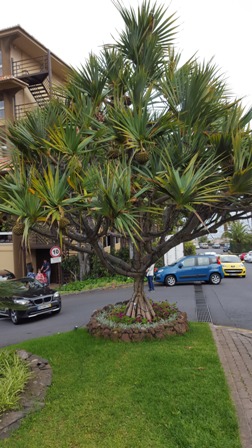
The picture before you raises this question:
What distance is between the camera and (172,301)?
42.8ft

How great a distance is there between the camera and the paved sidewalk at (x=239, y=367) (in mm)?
3898

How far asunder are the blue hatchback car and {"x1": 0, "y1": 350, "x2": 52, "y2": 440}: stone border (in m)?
12.0

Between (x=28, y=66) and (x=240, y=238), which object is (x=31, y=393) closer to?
(x=28, y=66)

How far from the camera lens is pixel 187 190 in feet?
16.0

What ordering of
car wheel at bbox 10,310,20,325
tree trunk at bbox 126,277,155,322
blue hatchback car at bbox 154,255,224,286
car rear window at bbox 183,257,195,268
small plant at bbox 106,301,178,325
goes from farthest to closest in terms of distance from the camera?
1. car rear window at bbox 183,257,195,268
2. blue hatchback car at bbox 154,255,224,286
3. car wheel at bbox 10,310,20,325
4. tree trunk at bbox 126,277,155,322
5. small plant at bbox 106,301,178,325

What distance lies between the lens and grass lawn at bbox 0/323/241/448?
3.65 m

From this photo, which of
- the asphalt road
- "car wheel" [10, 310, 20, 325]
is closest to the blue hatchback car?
the asphalt road

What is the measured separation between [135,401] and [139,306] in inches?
124

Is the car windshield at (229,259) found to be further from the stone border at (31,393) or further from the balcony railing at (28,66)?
the stone border at (31,393)

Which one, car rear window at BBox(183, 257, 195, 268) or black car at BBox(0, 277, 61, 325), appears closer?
black car at BBox(0, 277, 61, 325)

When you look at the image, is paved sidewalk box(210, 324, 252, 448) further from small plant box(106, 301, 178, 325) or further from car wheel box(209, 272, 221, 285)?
car wheel box(209, 272, 221, 285)

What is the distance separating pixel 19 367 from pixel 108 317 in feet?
9.13

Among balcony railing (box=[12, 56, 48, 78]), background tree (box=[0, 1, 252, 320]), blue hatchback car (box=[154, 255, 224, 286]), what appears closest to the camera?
background tree (box=[0, 1, 252, 320])

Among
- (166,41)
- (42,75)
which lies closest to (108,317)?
(166,41)
